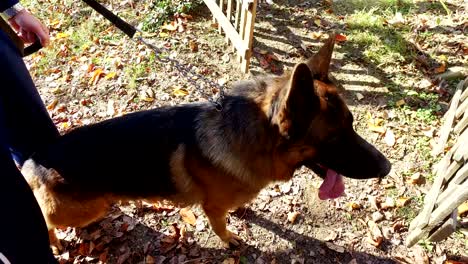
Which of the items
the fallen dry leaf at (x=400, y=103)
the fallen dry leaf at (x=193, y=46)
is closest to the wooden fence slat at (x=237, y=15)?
the fallen dry leaf at (x=193, y=46)

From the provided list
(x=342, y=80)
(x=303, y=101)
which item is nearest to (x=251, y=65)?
(x=342, y=80)

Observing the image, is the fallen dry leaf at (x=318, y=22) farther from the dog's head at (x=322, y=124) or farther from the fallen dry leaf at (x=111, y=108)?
the dog's head at (x=322, y=124)

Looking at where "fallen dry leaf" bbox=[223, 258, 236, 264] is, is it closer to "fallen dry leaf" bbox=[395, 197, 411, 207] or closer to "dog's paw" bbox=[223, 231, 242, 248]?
"dog's paw" bbox=[223, 231, 242, 248]

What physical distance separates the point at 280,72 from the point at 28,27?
11.3ft

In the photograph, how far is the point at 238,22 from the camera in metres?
5.30

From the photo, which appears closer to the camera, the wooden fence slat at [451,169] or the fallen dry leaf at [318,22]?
the wooden fence slat at [451,169]

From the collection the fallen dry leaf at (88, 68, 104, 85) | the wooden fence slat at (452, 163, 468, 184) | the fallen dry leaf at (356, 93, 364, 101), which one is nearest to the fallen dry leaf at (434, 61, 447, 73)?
the fallen dry leaf at (356, 93, 364, 101)

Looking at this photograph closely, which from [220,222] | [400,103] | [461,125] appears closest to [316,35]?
[400,103]

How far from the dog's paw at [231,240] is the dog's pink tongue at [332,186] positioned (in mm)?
989

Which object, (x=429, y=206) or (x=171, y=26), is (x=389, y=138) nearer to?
(x=429, y=206)

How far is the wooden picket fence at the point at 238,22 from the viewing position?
485cm

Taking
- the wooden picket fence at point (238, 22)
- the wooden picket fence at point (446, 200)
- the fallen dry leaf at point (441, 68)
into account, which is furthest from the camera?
the fallen dry leaf at point (441, 68)

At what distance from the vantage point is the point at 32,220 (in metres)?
2.35

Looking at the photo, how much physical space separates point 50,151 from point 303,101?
204 centimetres
